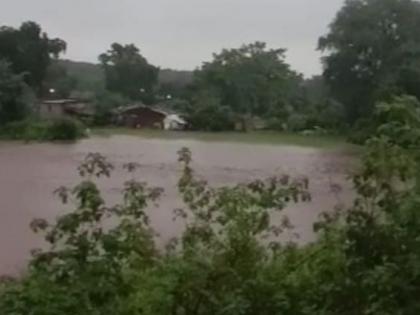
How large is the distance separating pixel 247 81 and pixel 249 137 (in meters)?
7.90

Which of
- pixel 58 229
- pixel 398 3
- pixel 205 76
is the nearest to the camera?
pixel 58 229

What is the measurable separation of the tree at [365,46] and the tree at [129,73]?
30.5ft

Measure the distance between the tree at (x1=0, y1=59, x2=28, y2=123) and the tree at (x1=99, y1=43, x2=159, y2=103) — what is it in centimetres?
930

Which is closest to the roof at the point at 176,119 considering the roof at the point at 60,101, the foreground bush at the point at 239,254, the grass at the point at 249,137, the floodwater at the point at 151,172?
the grass at the point at 249,137

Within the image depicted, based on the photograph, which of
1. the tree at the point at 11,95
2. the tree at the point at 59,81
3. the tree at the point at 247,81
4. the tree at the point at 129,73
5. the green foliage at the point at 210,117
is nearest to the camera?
the tree at the point at 11,95

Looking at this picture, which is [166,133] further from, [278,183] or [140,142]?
[278,183]

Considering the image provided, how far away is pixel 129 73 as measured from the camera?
29719 mm

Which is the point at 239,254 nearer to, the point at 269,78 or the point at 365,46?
the point at 365,46

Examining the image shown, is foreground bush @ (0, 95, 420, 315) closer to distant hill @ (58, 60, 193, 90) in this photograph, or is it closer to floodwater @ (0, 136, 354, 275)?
floodwater @ (0, 136, 354, 275)

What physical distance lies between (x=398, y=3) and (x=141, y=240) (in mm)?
19822

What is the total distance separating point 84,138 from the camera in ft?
62.8

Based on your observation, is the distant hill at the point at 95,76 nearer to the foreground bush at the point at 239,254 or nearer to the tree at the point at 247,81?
the tree at the point at 247,81

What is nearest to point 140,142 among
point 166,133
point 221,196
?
point 166,133

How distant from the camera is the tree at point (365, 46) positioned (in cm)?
2097
